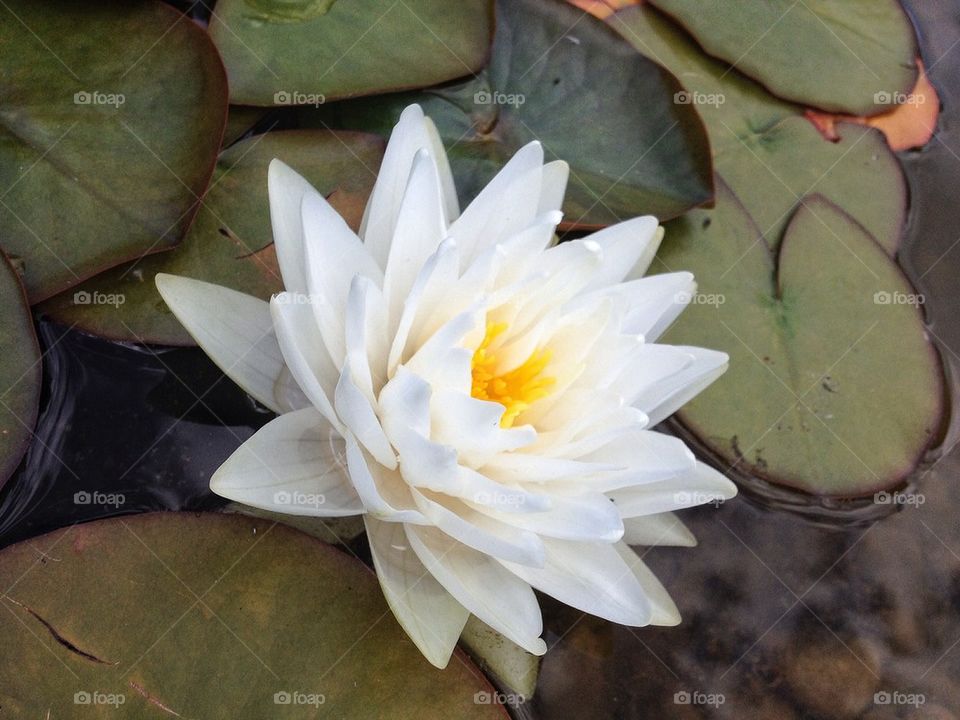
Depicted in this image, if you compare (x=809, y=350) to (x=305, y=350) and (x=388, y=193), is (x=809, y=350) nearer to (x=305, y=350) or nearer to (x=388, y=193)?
(x=388, y=193)

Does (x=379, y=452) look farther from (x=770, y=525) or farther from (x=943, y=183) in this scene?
(x=943, y=183)

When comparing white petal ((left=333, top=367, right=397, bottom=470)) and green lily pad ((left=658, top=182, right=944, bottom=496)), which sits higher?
white petal ((left=333, top=367, right=397, bottom=470))

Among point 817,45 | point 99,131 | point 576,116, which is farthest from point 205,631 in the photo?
point 817,45

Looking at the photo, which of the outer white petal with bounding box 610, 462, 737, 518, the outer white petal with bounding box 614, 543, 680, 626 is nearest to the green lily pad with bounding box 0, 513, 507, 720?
the outer white petal with bounding box 614, 543, 680, 626

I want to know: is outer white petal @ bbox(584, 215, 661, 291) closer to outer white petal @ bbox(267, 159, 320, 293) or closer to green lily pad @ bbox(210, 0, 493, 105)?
outer white petal @ bbox(267, 159, 320, 293)

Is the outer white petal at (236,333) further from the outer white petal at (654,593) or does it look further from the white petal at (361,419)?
the outer white petal at (654,593)

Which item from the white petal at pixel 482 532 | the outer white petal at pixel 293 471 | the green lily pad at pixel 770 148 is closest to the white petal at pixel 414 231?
the outer white petal at pixel 293 471
